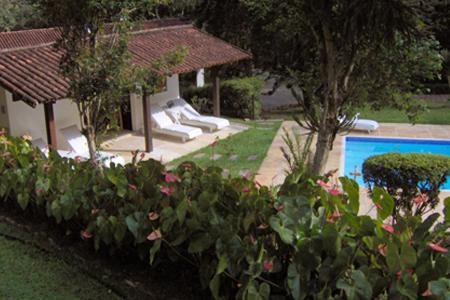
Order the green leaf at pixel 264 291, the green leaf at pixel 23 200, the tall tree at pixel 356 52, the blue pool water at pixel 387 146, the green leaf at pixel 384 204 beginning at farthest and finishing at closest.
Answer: the blue pool water at pixel 387 146 → the tall tree at pixel 356 52 → the green leaf at pixel 23 200 → the green leaf at pixel 384 204 → the green leaf at pixel 264 291

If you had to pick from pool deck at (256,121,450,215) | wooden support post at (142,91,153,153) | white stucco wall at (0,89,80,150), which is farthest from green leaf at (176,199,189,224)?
white stucco wall at (0,89,80,150)

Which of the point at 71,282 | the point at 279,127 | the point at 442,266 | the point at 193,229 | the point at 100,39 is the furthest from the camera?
the point at 279,127

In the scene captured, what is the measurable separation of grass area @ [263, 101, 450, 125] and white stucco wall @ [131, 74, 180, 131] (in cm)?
409

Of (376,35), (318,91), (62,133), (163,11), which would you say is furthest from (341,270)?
(163,11)

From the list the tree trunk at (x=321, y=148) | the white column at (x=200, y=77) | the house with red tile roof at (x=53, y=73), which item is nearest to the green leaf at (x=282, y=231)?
the tree trunk at (x=321, y=148)

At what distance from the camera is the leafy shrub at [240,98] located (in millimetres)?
19859

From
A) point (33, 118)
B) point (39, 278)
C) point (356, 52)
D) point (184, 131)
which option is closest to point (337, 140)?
point (184, 131)

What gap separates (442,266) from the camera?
3.58 meters

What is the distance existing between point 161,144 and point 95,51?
8.01m

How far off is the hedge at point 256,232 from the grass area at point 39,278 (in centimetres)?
42

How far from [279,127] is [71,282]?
13.7 metres

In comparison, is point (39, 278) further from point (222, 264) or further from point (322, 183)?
point (322, 183)

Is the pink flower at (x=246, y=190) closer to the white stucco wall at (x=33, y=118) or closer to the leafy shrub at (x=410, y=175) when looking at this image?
the leafy shrub at (x=410, y=175)

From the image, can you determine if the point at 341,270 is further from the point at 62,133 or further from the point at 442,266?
the point at 62,133
